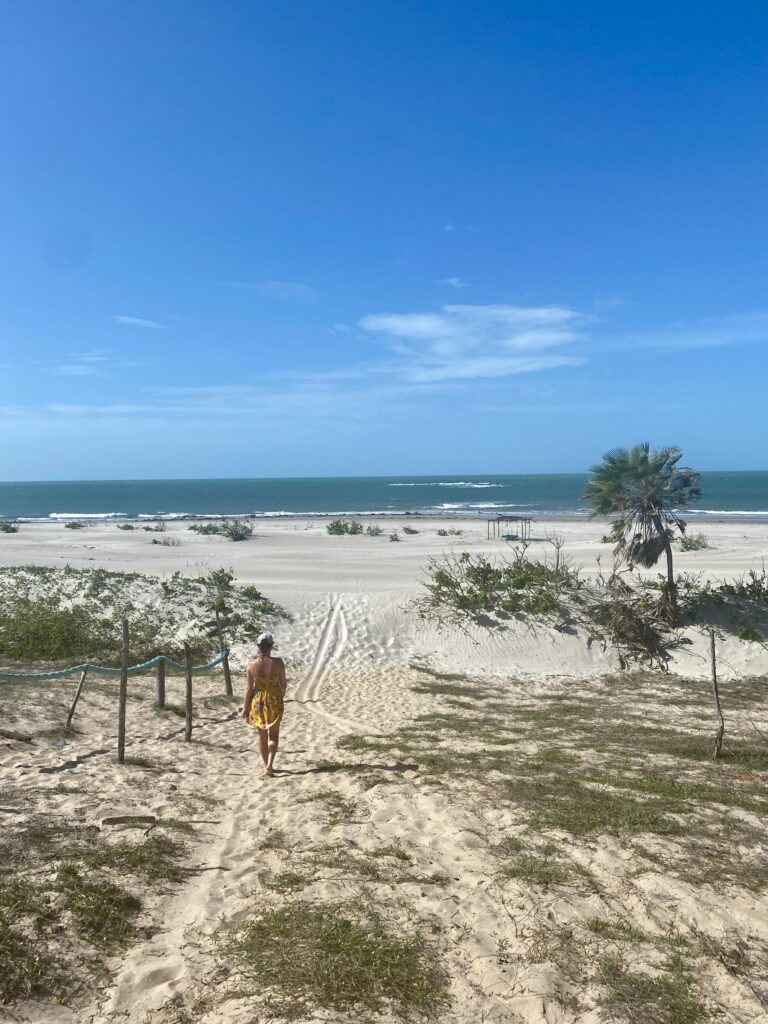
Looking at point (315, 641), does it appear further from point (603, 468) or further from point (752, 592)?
point (752, 592)

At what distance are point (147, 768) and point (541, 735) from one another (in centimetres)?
604

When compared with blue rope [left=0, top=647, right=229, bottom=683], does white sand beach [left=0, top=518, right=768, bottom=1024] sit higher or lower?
lower

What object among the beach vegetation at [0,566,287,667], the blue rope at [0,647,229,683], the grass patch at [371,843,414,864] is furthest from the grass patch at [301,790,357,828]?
the beach vegetation at [0,566,287,667]

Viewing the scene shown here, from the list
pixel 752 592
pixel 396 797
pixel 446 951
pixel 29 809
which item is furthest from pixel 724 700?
pixel 29 809

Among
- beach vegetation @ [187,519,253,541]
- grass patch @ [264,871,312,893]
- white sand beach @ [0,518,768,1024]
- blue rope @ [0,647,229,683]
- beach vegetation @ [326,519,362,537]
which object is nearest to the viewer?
white sand beach @ [0,518,768,1024]

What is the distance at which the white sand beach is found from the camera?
4137 mm

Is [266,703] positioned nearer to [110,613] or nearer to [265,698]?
[265,698]

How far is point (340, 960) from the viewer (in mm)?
4293

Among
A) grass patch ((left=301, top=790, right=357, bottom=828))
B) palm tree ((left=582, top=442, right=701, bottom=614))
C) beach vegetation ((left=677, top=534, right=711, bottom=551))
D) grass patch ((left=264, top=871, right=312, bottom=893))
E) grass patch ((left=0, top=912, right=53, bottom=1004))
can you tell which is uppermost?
palm tree ((left=582, top=442, right=701, bottom=614))

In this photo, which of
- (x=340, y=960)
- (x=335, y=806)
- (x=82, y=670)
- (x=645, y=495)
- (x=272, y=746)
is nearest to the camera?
(x=340, y=960)

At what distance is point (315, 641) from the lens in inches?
709

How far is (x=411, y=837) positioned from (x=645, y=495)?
12915mm

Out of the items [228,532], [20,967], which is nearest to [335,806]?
[20,967]

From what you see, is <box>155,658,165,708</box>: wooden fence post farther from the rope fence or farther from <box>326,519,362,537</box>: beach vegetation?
<box>326,519,362,537</box>: beach vegetation
